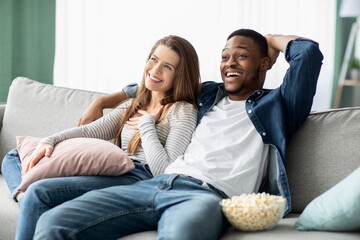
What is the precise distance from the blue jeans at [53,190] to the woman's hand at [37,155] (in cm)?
9

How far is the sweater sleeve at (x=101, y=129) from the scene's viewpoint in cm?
186

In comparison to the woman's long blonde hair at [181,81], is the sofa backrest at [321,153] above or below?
below

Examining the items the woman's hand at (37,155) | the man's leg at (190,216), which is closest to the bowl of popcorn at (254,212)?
the man's leg at (190,216)

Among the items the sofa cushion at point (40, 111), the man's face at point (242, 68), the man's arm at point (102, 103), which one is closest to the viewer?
the man's face at point (242, 68)

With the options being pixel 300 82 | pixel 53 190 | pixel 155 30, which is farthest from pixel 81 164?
pixel 155 30

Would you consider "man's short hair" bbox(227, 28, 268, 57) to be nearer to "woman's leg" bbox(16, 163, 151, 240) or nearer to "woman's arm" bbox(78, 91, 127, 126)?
"woman's arm" bbox(78, 91, 127, 126)

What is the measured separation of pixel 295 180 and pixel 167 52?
0.72 m

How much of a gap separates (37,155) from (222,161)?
66 centimetres

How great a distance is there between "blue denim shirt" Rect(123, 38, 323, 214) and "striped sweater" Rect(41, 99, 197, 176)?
26 centimetres

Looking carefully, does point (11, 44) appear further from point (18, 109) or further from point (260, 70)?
point (260, 70)

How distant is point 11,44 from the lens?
3.48m

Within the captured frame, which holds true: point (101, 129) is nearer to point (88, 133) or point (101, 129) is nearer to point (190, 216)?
point (88, 133)

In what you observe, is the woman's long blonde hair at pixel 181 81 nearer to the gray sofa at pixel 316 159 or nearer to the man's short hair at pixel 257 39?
the man's short hair at pixel 257 39

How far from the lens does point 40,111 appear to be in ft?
7.38
